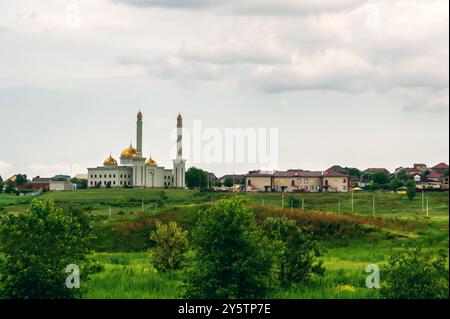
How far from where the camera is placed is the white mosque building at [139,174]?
176000mm

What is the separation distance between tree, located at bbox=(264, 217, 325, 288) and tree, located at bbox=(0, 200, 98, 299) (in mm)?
10722

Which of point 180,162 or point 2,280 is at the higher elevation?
point 180,162

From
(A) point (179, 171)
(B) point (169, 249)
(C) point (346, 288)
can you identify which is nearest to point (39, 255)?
(B) point (169, 249)

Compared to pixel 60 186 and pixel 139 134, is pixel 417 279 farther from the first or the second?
pixel 139 134

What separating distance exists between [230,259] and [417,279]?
8.77 m

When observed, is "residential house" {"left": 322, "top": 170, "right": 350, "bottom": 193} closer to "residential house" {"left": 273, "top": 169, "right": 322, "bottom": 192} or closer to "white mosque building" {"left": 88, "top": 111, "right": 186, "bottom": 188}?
"residential house" {"left": 273, "top": 169, "right": 322, "bottom": 192}

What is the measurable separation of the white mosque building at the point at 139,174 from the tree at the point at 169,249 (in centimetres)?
11847

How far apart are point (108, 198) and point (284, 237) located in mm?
92413

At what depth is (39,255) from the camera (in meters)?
37.2

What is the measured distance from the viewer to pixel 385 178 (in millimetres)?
158250

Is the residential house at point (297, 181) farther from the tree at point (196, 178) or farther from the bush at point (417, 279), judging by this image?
the bush at point (417, 279)

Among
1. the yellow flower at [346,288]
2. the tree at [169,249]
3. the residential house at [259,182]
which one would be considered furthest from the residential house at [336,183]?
the yellow flower at [346,288]
